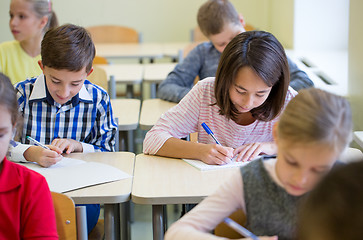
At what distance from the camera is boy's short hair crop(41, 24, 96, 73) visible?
1938 millimetres

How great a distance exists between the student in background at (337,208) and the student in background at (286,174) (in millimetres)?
398

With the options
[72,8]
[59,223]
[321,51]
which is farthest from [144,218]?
[72,8]

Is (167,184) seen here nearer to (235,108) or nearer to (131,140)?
(235,108)

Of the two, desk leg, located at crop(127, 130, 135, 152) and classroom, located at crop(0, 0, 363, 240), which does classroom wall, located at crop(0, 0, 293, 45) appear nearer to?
classroom, located at crop(0, 0, 363, 240)

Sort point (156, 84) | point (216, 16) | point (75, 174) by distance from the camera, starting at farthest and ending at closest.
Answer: point (156, 84) < point (216, 16) < point (75, 174)

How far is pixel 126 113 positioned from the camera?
2633mm

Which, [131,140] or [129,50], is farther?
[129,50]

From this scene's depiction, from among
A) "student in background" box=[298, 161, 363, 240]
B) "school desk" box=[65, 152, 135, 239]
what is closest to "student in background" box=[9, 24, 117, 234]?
"school desk" box=[65, 152, 135, 239]

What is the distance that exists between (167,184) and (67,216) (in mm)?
335

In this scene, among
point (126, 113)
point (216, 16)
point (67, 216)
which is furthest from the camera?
point (216, 16)

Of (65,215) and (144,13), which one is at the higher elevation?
(144,13)

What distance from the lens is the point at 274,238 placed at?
1118 millimetres

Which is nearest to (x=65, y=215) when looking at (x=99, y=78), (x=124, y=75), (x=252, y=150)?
(x=252, y=150)

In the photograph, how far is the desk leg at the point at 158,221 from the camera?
163 cm
